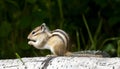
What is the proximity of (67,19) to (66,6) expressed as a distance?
15 centimetres

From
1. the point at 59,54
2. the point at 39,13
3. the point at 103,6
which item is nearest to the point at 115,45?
the point at 103,6

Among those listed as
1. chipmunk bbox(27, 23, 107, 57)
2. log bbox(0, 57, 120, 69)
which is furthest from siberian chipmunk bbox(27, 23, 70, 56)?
log bbox(0, 57, 120, 69)

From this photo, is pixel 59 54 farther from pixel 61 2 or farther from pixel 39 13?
pixel 61 2

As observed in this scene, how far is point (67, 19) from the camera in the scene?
627cm

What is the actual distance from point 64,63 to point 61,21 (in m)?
2.57

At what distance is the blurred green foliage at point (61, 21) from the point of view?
5703 millimetres

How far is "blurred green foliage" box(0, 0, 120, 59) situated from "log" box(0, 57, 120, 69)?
1980 mm

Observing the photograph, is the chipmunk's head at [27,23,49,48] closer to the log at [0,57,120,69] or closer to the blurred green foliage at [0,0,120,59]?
the log at [0,57,120,69]

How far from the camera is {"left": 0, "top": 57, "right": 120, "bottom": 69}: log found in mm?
3291

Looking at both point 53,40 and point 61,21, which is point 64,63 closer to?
point 53,40

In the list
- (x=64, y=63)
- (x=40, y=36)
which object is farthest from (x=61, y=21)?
(x=64, y=63)

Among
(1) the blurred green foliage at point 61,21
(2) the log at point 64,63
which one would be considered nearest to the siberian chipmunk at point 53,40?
(2) the log at point 64,63

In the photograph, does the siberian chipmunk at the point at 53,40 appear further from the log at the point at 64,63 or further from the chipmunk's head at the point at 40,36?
the log at the point at 64,63

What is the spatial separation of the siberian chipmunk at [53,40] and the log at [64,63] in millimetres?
109
